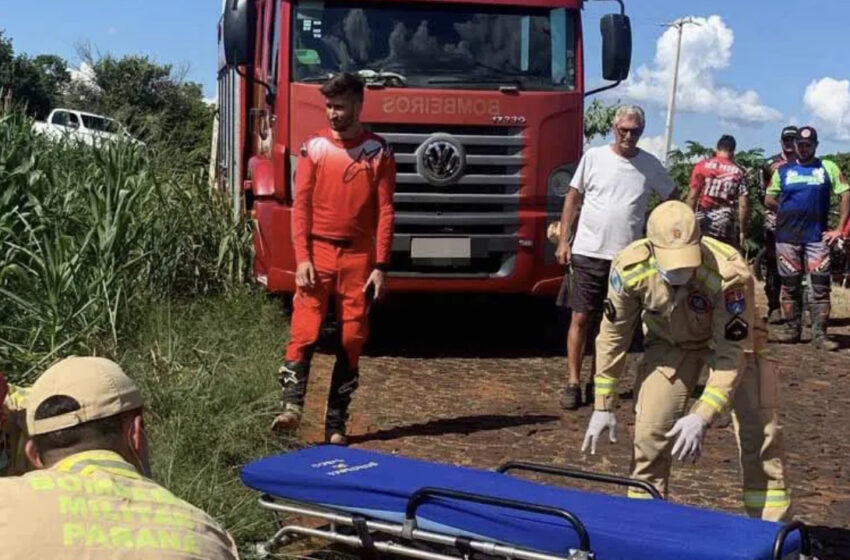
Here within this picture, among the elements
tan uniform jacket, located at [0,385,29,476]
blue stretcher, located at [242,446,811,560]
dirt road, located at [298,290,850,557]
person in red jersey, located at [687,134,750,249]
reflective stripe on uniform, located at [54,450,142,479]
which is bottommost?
dirt road, located at [298,290,850,557]

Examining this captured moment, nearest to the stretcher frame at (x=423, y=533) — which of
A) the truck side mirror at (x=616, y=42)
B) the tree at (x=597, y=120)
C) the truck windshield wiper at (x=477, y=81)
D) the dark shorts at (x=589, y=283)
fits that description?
the dark shorts at (x=589, y=283)

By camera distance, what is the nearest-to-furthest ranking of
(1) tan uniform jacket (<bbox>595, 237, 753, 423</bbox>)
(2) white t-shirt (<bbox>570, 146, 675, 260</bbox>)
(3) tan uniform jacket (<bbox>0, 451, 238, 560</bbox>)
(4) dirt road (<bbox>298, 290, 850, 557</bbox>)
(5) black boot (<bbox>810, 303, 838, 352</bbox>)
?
(3) tan uniform jacket (<bbox>0, 451, 238, 560</bbox>)
(1) tan uniform jacket (<bbox>595, 237, 753, 423</bbox>)
(4) dirt road (<bbox>298, 290, 850, 557</bbox>)
(2) white t-shirt (<bbox>570, 146, 675, 260</bbox>)
(5) black boot (<bbox>810, 303, 838, 352</bbox>)

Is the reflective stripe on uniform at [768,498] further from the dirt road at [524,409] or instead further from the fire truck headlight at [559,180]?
the fire truck headlight at [559,180]

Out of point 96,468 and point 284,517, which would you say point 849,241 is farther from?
point 96,468

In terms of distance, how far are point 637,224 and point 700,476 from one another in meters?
2.00

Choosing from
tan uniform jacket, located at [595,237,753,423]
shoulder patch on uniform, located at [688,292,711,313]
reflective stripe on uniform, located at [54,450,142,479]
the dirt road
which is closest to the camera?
reflective stripe on uniform, located at [54,450,142,479]

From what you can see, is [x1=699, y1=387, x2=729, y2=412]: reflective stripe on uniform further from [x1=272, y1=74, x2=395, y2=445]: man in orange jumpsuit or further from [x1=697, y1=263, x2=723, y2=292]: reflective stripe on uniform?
[x1=272, y1=74, x2=395, y2=445]: man in orange jumpsuit

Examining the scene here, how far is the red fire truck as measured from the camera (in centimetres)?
933

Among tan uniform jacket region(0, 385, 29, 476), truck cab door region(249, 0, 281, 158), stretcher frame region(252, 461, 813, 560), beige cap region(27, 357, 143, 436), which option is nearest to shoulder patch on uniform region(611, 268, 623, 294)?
stretcher frame region(252, 461, 813, 560)

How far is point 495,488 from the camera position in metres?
4.66

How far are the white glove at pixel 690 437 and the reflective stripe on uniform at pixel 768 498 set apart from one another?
55 cm

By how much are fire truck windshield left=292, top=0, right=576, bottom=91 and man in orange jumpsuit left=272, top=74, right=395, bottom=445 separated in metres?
2.57

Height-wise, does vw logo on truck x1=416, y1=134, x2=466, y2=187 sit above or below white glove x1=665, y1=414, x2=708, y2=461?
above

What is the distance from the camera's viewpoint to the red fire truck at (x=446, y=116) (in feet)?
30.6
